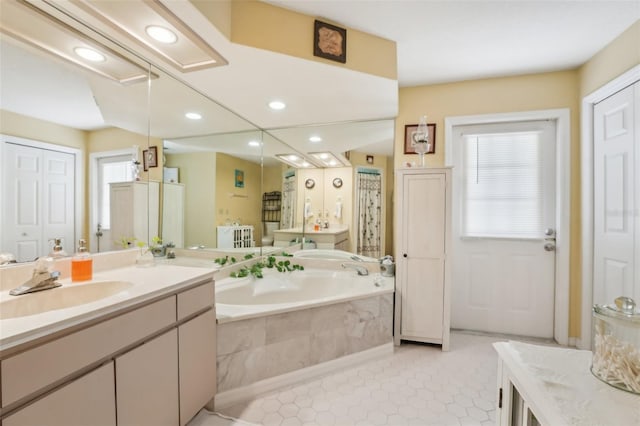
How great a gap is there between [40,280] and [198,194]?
1214mm

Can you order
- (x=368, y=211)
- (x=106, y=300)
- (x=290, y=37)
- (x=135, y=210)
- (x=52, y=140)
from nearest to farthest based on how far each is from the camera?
(x=106, y=300)
(x=52, y=140)
(x=290, y=37)
(x=135, y=210)
(x=368, y=211)

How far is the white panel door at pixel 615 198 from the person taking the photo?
6.09ft

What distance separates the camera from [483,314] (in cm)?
266

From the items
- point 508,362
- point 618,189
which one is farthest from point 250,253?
point 618,189

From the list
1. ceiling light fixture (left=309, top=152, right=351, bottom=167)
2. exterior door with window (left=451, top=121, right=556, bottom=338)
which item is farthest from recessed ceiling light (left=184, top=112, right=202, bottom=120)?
exterior door with window (left=451, top=121, right=556, bottom=338)

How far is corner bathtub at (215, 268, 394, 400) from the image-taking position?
167cm

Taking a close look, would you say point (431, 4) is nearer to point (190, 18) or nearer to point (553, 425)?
point (190, 18)

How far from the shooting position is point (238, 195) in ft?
8.88

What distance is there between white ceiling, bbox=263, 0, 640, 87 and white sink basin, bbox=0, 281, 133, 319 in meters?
1.79

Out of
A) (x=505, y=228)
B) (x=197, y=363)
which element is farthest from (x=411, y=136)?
(x=197, y=363)

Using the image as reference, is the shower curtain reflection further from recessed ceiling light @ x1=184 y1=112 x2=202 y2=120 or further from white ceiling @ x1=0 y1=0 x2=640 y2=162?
recessed ceiling light @ x1=184 y1=112 x2=202 y2=120

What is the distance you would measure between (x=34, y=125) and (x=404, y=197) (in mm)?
2366

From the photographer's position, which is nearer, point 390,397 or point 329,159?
point 390,397

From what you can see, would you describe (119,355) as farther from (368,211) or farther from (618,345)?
(368,211)
